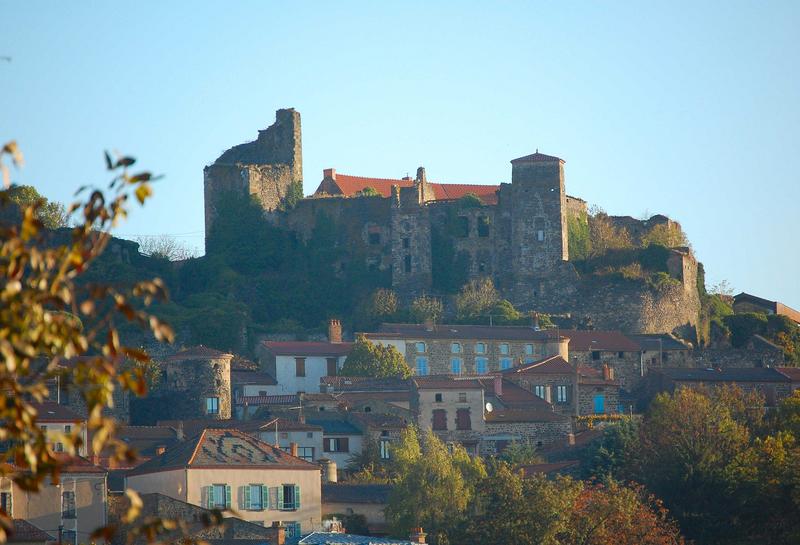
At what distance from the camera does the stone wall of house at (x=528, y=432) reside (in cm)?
5980

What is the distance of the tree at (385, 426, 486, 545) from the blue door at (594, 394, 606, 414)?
13026mm

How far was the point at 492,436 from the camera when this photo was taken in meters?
59.8

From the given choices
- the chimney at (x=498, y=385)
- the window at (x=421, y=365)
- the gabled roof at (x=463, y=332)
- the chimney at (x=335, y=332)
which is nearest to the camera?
the chimney at (x=498, y=385)

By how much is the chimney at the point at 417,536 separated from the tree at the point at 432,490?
2.01 feet

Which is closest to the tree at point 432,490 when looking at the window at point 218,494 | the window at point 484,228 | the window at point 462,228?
the window at point 218,494

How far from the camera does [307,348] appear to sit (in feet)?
220

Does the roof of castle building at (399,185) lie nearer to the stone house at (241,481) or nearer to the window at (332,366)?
the window at (332,366)

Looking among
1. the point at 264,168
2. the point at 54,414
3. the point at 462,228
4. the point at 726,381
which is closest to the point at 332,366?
the point at 462,228

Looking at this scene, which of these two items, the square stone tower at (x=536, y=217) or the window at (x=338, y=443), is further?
the square stone tower at (x=536, y=217)

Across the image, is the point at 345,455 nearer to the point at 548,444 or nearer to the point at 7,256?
the point at 548,444

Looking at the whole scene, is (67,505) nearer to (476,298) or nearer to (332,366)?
(332,366)

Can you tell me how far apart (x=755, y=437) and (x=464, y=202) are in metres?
23.5

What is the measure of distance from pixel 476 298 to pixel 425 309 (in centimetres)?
255

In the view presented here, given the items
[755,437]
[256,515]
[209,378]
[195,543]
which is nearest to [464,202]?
[209,378]
